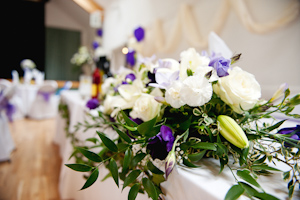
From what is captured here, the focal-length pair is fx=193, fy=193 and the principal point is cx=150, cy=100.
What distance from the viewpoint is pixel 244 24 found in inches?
63.3

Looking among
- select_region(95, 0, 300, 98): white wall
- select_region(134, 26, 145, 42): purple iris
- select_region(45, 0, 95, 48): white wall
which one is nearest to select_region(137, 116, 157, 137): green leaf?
select_region(95, 0, 300, 98): white wall

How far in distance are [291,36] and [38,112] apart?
5.38m

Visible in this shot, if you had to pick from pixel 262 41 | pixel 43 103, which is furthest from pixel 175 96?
pixel 43 103

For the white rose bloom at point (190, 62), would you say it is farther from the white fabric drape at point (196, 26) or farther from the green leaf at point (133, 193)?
the white fabric drape at point (196, 26)

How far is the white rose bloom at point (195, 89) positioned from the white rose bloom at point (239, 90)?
2.0 inches

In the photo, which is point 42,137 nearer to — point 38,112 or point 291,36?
point 38,112

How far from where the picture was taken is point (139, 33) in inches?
135

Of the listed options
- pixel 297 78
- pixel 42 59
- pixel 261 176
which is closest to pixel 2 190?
pixel 261 176

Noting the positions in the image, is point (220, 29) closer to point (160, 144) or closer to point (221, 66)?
point (221, 66)

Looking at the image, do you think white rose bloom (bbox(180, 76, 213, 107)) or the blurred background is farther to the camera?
the blurred background

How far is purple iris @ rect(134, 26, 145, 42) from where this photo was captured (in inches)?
134

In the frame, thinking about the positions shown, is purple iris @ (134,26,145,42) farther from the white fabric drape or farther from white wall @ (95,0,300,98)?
white wall @ (95,0,300,98)

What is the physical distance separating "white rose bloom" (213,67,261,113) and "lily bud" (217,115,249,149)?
0.05 m

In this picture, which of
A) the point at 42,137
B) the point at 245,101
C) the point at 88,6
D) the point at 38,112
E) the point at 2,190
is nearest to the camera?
the point at 245,101
